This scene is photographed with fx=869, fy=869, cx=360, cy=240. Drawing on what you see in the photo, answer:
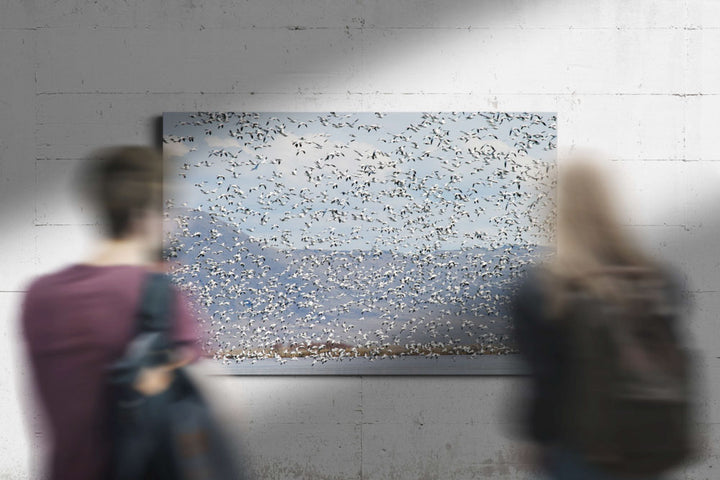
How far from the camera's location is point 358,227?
497cm

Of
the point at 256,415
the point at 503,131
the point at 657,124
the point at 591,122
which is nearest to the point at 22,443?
the point at 256,415

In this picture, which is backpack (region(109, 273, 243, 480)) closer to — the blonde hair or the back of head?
the back of head

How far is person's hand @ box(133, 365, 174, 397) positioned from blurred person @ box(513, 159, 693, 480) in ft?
2.87

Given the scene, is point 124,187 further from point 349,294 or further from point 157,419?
point 349,294

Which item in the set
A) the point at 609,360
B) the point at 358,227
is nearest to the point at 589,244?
the point at 609,360

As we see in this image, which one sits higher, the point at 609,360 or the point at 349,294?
the point at 609,360

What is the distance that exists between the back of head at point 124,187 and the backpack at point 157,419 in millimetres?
199

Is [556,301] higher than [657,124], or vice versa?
[657,124]

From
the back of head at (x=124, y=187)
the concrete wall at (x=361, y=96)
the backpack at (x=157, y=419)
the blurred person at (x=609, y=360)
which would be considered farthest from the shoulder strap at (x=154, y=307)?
the concrete wall at (x=361, y=96)

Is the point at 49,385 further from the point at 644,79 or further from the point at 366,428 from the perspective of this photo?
the point at 644,79

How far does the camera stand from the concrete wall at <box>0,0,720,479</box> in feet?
16.4

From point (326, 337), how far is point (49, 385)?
2.98m

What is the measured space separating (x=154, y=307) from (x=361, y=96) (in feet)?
10.5

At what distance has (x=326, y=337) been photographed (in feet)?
16.3
